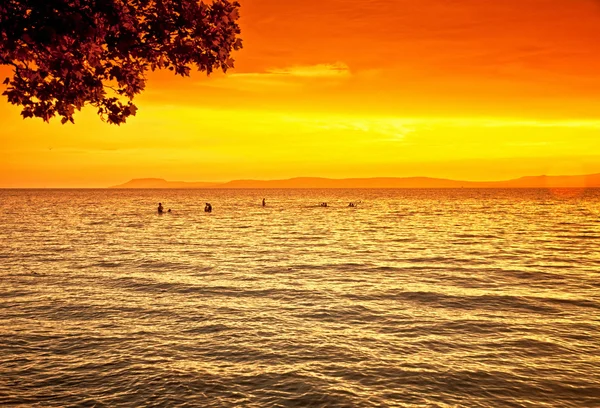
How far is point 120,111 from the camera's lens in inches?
334

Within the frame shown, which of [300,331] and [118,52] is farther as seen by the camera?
[300,331]

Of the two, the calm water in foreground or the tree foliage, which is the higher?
the tree foliage

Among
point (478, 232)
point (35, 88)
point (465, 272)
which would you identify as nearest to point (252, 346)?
point (35, 88)

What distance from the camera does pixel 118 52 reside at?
→ 8039 mm

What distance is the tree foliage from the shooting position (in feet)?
25.3

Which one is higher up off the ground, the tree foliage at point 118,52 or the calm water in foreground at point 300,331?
the tree foliage at point 118,52

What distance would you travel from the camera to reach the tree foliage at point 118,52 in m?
7.71

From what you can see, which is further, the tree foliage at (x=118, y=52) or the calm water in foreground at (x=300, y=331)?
the calm water in foreground at (x=300, y=331)

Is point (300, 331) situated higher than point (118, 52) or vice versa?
point (118, 52)

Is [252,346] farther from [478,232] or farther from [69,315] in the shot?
[478,232]

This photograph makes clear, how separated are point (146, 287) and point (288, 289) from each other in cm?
782

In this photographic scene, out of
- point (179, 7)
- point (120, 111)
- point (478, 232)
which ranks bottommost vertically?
point (478, 232)

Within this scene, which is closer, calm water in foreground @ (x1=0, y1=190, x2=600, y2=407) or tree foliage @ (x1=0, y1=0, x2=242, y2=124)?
tree foliage @ (x1=0, y1=0, x2=242, y2=124)

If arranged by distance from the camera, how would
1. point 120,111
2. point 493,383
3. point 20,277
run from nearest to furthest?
point 120,111 → point 493,383 → point 20,277
